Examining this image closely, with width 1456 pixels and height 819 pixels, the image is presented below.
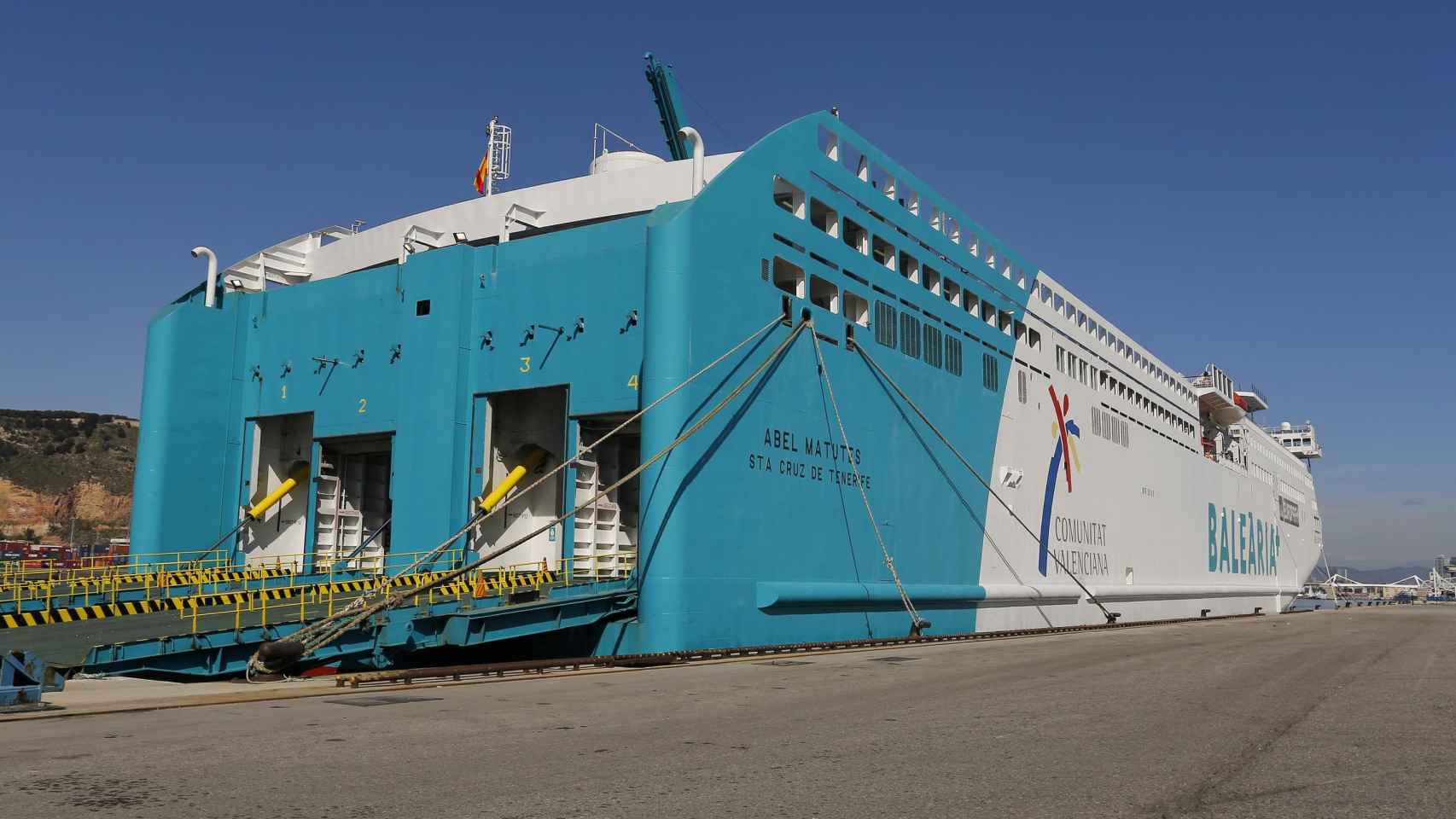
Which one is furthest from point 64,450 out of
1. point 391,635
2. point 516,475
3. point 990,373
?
point 391,635

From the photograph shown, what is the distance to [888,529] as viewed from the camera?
23.4 m


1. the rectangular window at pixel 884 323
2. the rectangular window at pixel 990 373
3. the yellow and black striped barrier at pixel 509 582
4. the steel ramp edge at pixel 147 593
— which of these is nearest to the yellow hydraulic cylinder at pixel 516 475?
the yellow and black striped barrier at pixel 509 582

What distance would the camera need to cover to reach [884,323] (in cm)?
2369

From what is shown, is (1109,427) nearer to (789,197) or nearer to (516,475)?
(789,197)

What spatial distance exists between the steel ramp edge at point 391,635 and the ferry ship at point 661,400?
816 millimetres

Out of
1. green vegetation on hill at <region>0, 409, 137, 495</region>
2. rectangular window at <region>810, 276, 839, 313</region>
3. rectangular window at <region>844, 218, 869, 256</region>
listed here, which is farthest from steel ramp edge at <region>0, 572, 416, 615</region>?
green vegetation on hill at <region>0, 409, 137, 495</region>

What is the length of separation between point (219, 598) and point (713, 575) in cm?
902

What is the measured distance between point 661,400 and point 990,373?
13313 millimetres

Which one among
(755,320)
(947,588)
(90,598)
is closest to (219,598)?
(90,598)

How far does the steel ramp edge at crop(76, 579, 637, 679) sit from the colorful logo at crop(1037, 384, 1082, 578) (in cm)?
1612

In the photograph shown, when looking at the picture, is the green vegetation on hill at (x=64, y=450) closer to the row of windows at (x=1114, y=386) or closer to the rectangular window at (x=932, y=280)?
the row of windows at (x=1114, y=386)

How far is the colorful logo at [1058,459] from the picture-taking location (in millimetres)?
30984

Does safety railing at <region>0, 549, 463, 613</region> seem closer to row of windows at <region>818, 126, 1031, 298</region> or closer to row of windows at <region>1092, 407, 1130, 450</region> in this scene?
row of windows at <region>818, 126, 1031, 298</region>

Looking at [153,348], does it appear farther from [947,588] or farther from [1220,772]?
[1220,772]
